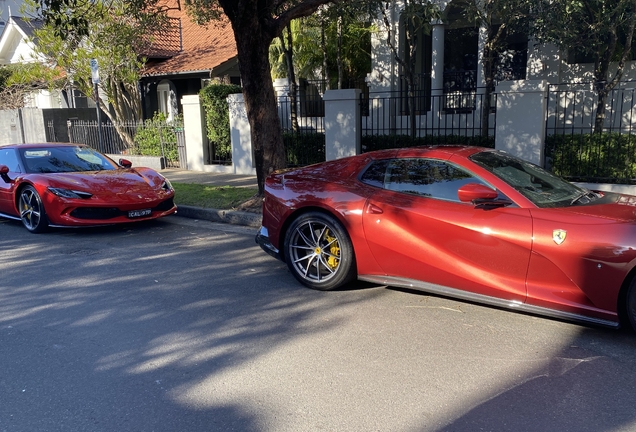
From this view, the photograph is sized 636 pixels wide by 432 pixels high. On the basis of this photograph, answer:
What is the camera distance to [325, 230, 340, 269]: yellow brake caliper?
555cm

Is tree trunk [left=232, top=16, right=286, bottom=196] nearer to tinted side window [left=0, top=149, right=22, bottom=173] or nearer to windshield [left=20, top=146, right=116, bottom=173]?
windshield [left=20, top=146, right=116, bottom=173]

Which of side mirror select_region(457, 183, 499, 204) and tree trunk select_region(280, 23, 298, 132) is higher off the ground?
tree trunk select_region(280, 23, 298, 132)

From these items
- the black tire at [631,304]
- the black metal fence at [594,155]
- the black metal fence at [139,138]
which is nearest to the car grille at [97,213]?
the black tire at [631,304]

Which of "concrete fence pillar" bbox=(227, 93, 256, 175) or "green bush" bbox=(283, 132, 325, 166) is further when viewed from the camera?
"concrete fence pillar" bbox=(227, 93, 256, 175)

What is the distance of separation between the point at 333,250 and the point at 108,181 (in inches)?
183

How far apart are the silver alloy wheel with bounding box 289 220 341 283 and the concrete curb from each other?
3141 millimetres

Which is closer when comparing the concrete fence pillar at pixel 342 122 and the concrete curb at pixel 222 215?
the concrete curb at pixel 222 215

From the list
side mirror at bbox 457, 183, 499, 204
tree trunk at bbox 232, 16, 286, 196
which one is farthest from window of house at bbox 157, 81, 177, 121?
side mirror at bbox 457, 183, 499, 204

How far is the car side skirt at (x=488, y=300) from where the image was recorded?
4.28 meters

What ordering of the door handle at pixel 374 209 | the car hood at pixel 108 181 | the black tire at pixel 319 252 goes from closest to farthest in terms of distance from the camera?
the door handle at pixel 374 209, the black tire at pixel 319 252, the car hood at pixel 108 181

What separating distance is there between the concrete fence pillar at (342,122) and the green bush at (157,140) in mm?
5284

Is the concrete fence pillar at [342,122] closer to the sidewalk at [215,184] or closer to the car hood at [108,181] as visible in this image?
the sidewalk at [215,184]

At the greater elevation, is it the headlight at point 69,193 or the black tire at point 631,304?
the headlight at point 69,193

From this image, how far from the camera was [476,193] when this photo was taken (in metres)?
4.64
